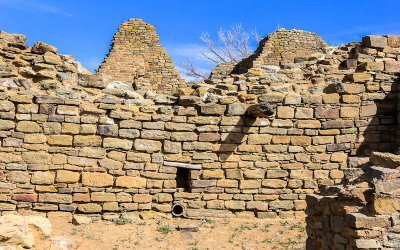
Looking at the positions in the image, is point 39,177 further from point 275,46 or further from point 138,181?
point 275,46

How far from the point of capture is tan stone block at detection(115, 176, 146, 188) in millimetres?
6258

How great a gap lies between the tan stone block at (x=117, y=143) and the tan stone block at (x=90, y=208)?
95 cm

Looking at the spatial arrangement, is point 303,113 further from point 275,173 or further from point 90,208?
point 90,208

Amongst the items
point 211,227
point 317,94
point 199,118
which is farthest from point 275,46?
point 211,227

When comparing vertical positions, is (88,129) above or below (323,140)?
below

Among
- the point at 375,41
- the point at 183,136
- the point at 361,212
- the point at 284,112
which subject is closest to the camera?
the point at 361,212

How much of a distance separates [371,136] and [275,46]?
8382mm

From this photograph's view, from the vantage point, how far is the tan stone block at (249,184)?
654cm

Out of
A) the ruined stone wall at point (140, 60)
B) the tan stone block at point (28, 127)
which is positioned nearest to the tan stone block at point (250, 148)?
the tan stone block at point (28, 127)

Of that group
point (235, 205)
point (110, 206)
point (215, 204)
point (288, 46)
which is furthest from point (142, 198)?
point (288, 46)

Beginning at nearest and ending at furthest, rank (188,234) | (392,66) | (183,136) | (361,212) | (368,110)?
(361,212) → (188,234) → (183,136) → (368,110) → (392,66)

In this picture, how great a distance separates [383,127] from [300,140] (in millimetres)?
1571

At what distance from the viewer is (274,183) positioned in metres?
6.64

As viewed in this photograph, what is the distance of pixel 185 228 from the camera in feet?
19.9
